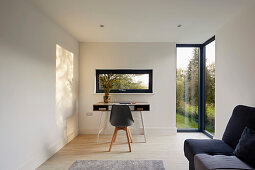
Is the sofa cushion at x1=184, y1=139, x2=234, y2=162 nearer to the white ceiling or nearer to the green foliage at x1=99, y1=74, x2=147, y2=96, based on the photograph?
the white ceiling

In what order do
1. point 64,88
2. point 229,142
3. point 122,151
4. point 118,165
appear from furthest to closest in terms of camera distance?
1. point 64,88
2. point 122,151
3. point 118,165
4. point 229,142

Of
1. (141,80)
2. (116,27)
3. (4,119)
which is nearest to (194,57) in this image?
(141,80)

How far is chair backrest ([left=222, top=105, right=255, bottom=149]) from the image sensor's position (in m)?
1.74

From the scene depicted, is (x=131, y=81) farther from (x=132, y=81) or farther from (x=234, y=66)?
(x=234, y=66)

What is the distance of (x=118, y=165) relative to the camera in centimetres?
229

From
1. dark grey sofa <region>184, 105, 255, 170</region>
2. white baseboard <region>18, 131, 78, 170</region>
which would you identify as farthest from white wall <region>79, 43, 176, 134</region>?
dark grey sofa <region>184, 105, 255, 170</region>

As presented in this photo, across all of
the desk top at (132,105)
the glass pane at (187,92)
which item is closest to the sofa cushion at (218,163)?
the desk top at (132,105)

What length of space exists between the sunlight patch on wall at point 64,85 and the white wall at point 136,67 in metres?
0.48

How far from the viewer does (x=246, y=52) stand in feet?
7.16

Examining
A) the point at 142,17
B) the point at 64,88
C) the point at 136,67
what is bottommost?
the point at 64,88

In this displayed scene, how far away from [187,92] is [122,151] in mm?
2268

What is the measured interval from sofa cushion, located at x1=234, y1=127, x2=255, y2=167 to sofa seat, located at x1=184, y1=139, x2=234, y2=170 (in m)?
0.16

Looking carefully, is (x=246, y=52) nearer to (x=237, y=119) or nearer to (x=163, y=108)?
(x=237, y=119)

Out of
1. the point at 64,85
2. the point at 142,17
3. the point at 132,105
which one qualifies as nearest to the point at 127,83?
the point at 132,105
